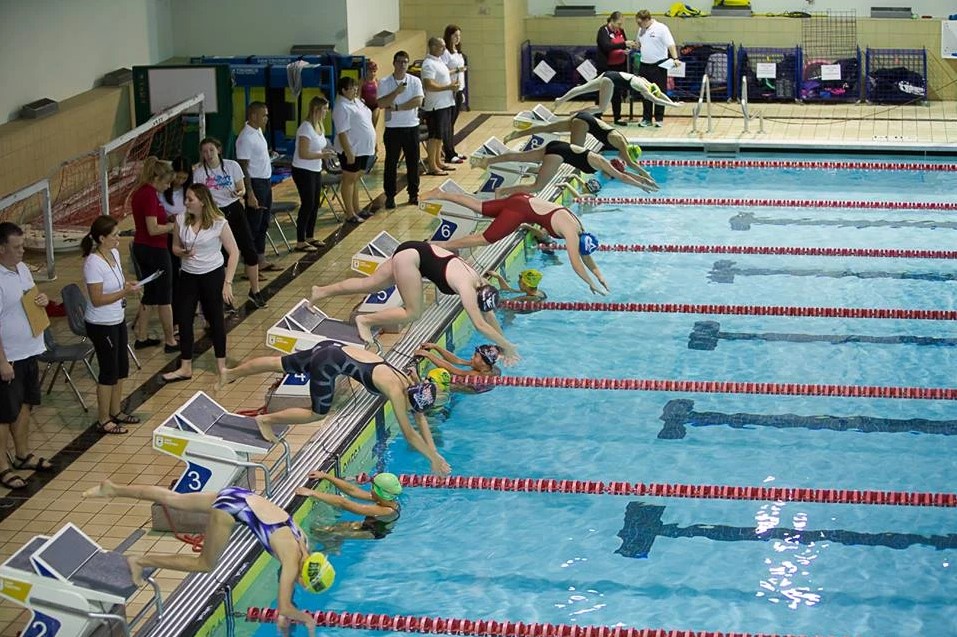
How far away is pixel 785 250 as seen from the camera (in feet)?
38.7

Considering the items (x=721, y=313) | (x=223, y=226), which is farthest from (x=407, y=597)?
(x=721, y=313)

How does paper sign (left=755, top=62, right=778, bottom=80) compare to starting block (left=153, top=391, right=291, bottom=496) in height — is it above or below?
above

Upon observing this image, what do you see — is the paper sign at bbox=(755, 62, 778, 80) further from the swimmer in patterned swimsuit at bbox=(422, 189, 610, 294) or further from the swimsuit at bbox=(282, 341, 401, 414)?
the swimsuit at bbox=(282, 341, 401, 414)

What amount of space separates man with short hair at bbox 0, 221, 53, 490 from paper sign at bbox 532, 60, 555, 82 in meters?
12.1

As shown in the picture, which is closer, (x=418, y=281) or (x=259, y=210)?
(x=418, y=281)

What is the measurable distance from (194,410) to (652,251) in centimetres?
590

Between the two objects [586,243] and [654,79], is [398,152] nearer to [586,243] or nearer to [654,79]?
[586,243]

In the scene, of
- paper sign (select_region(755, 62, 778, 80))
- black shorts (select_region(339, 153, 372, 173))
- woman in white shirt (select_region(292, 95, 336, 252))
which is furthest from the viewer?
paper sign (select_region(755, 62, 778, 80))

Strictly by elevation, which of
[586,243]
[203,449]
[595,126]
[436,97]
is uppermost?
[436,97]

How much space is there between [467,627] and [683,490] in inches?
68.5

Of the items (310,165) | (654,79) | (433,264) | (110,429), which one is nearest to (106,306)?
(110,429)

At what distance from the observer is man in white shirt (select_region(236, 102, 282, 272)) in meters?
10.1

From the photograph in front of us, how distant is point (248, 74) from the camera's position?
45.3ft

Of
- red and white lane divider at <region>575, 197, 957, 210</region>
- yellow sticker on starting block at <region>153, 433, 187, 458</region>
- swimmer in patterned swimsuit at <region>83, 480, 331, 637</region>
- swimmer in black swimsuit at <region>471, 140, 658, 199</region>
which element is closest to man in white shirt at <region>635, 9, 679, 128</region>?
red and white lane divider at <region>575, 197, 957, 210</region>
